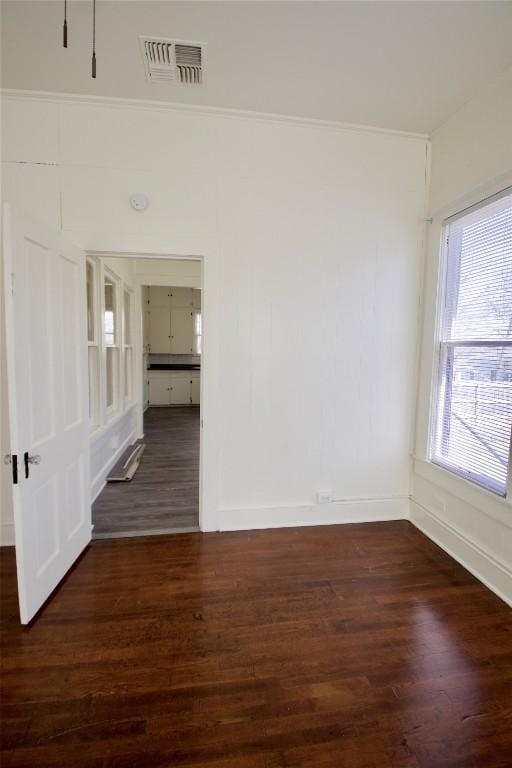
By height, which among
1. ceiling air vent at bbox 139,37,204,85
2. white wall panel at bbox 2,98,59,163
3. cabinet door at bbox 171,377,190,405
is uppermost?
ceiling air vent at bbox 139,37,204,85

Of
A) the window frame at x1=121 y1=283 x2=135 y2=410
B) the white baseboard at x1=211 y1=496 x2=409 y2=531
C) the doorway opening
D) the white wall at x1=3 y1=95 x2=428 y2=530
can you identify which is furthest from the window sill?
the window frame at x1=121 y1=283 x2=135 y2=410

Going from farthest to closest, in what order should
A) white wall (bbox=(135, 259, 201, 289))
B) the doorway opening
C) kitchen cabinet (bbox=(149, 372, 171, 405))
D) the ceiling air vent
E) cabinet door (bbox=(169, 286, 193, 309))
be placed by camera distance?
cabinet door (bbox=(169, 286, 193, 309)) → kitchen cabinet (bbox=(149, 372, 171, 405)) → white wall (bbox=(135, 259, 201, 289)) → the doorway opening → the ceiling air vent

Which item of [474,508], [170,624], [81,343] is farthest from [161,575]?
[474,508]

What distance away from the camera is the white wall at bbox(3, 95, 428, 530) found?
251 centimetres

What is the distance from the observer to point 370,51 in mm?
A: 2021

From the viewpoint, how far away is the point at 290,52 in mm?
2029

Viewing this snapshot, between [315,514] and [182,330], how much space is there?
6.55m

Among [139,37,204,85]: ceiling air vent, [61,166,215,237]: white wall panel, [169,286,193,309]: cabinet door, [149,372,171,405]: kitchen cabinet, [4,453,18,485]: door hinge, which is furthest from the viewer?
[169,286,193,309]: cabinet door

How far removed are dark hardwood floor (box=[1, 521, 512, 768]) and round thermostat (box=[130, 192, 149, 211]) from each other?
2.51 m

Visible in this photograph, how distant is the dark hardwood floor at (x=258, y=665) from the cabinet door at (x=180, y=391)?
613 cm

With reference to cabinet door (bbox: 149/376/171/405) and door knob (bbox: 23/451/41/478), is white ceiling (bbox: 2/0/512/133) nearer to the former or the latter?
door knob (bbox: 23/451/41/478)

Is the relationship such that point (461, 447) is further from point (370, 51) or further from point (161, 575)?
point (370, 51)

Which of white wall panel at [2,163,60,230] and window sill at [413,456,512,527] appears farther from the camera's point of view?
white wall panel at [2,163,60,230]

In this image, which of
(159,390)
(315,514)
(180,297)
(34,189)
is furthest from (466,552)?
(180,297)
